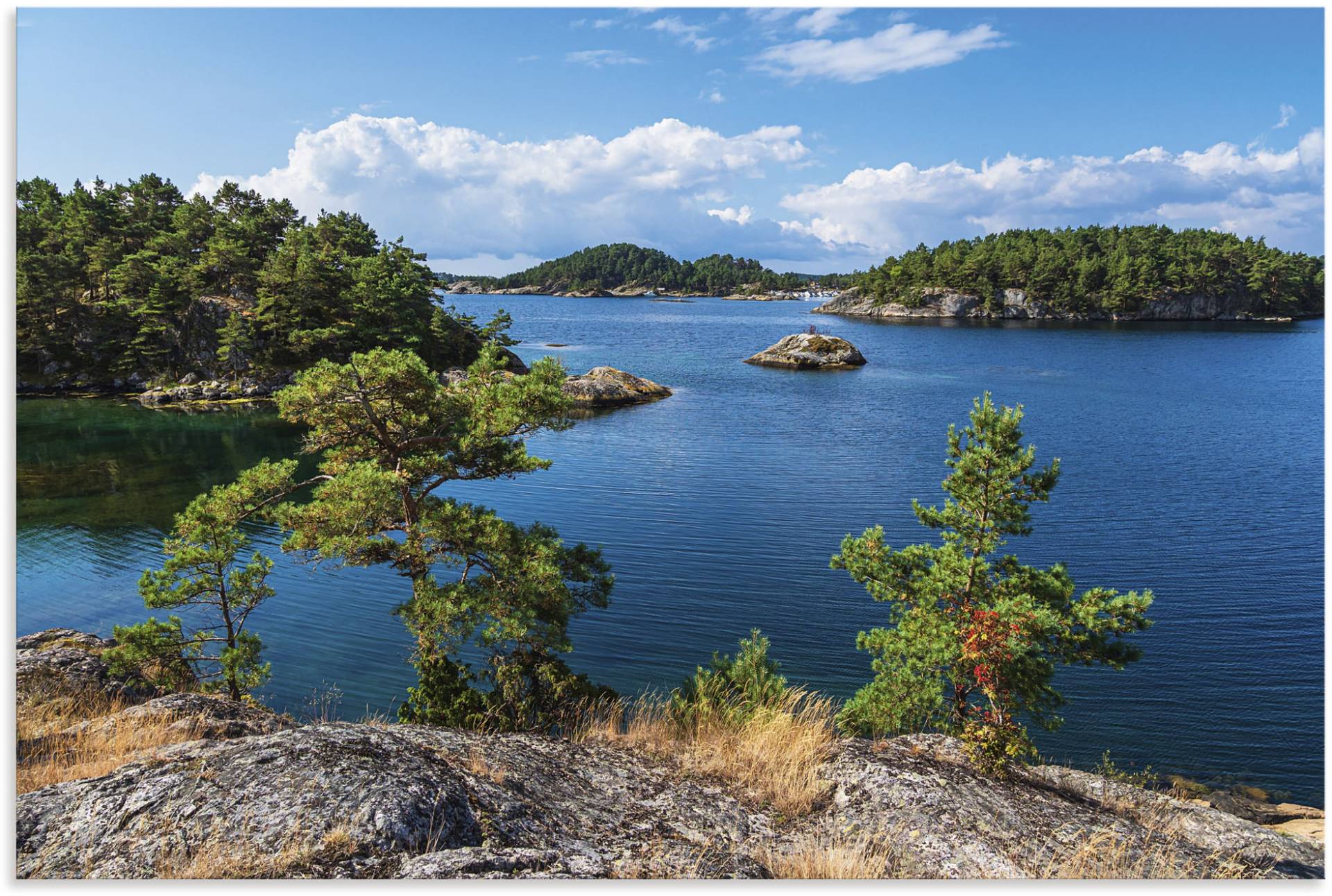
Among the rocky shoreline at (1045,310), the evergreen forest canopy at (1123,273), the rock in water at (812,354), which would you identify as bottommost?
the rock in water at (812,354)

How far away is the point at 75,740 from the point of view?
9.35 m

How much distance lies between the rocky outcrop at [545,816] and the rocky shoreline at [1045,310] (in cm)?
13885

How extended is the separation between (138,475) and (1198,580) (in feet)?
143

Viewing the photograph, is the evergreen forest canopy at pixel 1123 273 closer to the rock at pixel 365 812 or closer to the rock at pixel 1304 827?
the rock at pixel 1304 827

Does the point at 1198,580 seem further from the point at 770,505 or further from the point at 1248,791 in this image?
the point at 770,505

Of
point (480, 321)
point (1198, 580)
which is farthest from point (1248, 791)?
point (480, 321)

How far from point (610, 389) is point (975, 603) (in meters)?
45.7

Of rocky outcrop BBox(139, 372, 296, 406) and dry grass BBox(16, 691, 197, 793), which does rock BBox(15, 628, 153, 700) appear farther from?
rocky outcrop BBox(139, 372, 296, 406)

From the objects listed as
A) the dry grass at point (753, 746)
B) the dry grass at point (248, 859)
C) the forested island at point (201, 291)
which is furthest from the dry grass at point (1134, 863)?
the forested island at point (201, 291)

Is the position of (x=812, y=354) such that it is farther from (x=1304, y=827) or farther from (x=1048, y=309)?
(x=1048, y=309)

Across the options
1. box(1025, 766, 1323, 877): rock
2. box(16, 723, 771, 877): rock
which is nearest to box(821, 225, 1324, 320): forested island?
box(1025, 766, 1323, 877): rock

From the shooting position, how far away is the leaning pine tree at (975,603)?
11672 millimetres

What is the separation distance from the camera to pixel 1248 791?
13758 millimetres

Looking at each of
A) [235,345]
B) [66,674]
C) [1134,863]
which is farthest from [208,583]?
[235,345]
